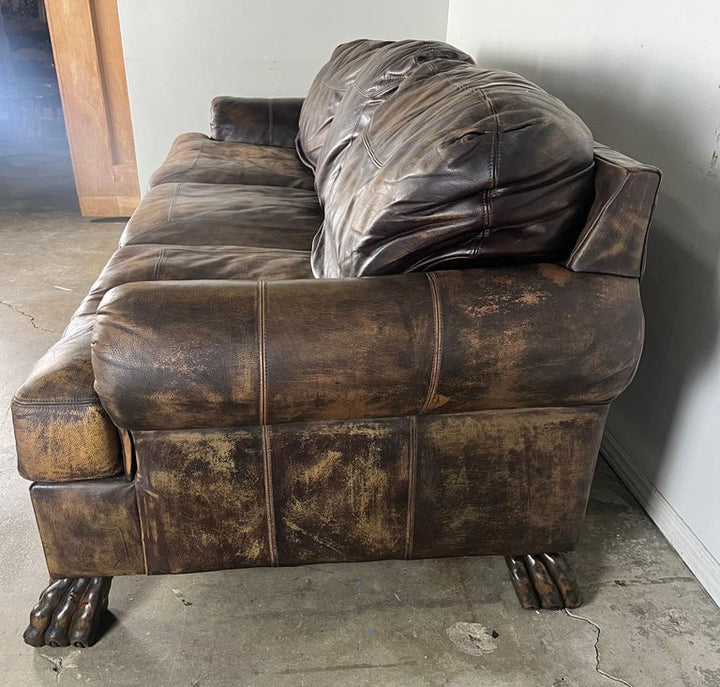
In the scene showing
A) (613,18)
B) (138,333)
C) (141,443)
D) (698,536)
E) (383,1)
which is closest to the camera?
(138,333)

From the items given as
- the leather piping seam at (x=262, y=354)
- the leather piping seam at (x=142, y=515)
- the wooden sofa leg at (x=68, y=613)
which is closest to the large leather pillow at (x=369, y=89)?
the leather piping seam at (x=262, y=354)

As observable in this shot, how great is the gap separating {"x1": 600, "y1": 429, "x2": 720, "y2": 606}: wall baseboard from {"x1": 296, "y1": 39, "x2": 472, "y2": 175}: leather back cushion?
997 millimetres

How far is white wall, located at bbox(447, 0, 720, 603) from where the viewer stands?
1.30 m

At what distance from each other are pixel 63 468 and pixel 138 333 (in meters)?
0.27

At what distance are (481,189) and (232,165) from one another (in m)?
1.50

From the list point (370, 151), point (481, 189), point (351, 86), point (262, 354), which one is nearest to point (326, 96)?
point (351, 86)

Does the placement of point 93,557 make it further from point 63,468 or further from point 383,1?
point 383,1

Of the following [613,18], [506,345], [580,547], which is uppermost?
[613,18]

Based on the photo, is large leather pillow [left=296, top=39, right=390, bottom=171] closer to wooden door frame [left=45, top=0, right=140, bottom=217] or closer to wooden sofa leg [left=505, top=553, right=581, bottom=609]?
wooden door frame [left=45, top=0, right=140, bottom=217]

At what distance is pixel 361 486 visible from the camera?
1170 millimetres

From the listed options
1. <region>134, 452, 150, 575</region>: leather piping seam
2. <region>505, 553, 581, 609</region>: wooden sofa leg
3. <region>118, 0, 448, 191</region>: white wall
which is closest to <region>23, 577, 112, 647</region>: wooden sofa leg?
<region>134, 452, 150, 575</region>: leather piping seam

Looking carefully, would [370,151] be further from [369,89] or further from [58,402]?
[58,402]

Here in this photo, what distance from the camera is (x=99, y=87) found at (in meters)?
3.25

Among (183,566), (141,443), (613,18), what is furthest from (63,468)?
(613,18)
